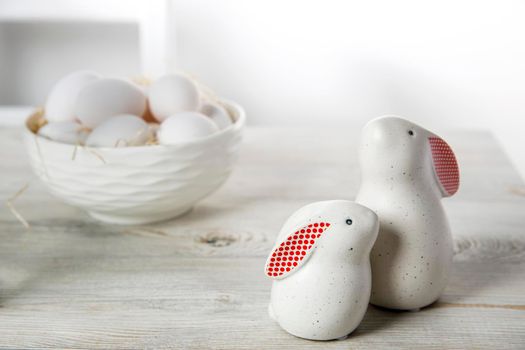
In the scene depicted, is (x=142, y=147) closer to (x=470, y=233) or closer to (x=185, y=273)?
(x=185, y=273)

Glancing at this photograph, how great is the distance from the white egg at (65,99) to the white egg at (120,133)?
→ 0.24ft

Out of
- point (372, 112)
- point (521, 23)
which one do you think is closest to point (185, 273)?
point (372, 112)

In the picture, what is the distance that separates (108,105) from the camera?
0.78 meters

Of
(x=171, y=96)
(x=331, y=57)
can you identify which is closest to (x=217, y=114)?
(x=171, y=96)

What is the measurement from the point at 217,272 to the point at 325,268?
191 mm

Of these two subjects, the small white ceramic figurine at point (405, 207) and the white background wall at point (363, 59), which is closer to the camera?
the small white ceramic figurine at point (405, 207)

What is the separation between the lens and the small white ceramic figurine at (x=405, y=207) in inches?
23.5

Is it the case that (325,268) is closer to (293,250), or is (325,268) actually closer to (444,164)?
(293,250)

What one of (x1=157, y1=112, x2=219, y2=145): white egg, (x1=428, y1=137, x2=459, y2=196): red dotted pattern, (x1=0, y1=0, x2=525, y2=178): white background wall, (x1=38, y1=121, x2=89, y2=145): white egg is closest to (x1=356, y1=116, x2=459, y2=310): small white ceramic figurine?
(x1=428, y1=137, x2=459, y2=196): red dotted pattern

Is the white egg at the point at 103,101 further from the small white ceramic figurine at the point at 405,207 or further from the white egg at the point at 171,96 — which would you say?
the small white ceramic figurine at the point at 405,207

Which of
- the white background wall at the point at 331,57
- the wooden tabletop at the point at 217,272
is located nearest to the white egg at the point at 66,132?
the wooden tabletop at the point at 217,272

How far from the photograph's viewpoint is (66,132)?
79cm

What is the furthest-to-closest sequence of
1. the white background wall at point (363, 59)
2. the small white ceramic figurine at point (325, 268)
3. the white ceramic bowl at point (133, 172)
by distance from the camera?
1. the white background wall at point (363, 59)
2. the white ceramic bowl at point (133, 172)
3. the small white ceramic figurine at point (325, 268)

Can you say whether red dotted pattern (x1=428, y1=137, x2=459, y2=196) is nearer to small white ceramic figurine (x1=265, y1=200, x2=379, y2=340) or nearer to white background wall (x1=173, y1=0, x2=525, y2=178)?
small white ceramic figurine (x1=265, y1=200, x2=379, y2=340)
